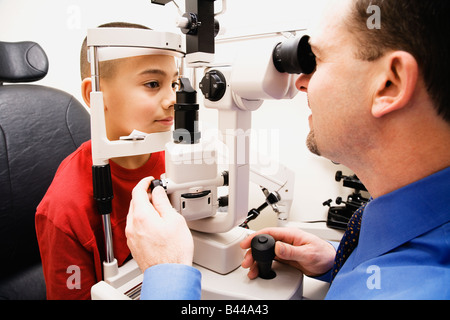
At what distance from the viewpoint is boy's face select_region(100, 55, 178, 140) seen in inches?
34.5

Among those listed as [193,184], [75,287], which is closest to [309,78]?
[193,184]

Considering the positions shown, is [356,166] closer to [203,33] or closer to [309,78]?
A: [309,78]

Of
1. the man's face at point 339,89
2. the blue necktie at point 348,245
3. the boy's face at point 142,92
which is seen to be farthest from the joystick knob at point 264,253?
the boy's face at point 142,92

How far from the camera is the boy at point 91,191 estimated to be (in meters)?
0.82

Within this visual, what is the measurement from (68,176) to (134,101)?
308 millimetres

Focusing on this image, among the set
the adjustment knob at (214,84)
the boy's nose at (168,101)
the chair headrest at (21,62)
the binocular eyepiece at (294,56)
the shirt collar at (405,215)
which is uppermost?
the chair headrest at (21,62)

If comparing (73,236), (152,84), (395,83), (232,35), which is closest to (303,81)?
(395,83)

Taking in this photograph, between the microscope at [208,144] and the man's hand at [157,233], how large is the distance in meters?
0.05

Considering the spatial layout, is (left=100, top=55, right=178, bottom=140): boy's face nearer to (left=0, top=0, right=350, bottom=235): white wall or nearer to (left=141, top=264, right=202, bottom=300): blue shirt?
(left=141, top=264, right=202, bottom=300): blue shirt

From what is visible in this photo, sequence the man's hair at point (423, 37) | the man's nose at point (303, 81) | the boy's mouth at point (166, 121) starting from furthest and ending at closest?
the boy's mouth at point (166, 121) → the man's nose at point (303, 81) → the man's hair at point (423, 37)

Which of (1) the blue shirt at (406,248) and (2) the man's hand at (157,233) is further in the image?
(2) the man's hand at (157,233)

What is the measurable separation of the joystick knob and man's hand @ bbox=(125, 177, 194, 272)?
0.54ft

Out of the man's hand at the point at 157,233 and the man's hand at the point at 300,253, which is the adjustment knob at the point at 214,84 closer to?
the man's hand at the point at 157,233
